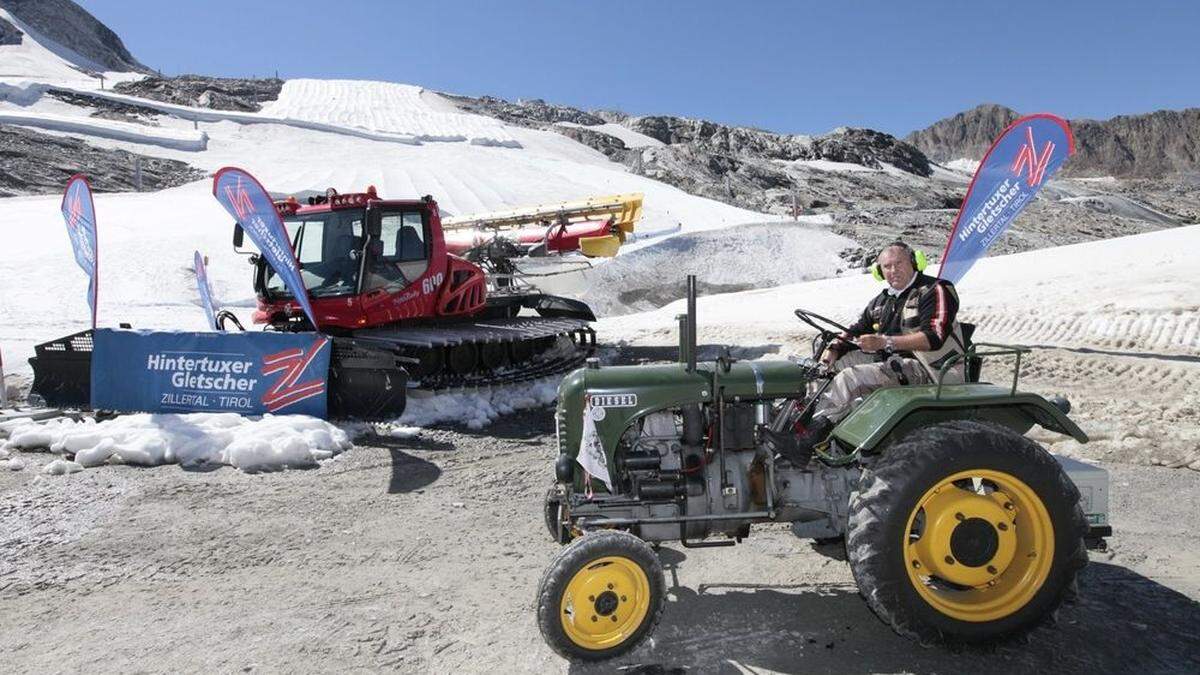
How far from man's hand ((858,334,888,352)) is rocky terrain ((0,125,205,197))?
2524cm

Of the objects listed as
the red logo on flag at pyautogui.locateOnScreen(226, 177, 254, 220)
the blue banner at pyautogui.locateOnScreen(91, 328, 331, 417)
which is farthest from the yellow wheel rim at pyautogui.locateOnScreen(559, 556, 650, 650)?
the red logo on flag at pyautogui.locateOnScreen(226, 177, 254, 220)

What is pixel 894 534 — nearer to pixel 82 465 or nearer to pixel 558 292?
pixel 82 465

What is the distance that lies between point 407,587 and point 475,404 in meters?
4.32

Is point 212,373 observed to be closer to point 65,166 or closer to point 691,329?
point 691,329

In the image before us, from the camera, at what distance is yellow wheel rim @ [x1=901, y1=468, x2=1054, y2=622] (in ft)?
10.2

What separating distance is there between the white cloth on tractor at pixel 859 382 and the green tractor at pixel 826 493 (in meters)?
0.07

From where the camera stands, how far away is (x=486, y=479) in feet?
18.8

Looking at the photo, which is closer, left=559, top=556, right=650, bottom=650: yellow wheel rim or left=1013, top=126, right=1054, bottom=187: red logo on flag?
left=559, top=556, right=650, bottom=650: yellow wheel rim

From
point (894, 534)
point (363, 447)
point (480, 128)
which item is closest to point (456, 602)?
point (894, 534)

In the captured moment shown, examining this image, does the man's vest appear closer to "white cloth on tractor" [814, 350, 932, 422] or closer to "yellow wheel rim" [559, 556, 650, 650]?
"white cloth on tractor" [814, 350, 932, 422]

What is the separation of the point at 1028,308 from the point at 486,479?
8292mm

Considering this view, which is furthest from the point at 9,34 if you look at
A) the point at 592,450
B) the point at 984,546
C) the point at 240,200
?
the point at 984,546

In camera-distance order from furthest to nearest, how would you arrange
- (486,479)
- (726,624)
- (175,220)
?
(175,220), (486,479), (726,624)

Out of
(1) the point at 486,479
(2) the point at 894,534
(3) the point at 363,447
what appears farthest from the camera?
(3) the point at 363,447
